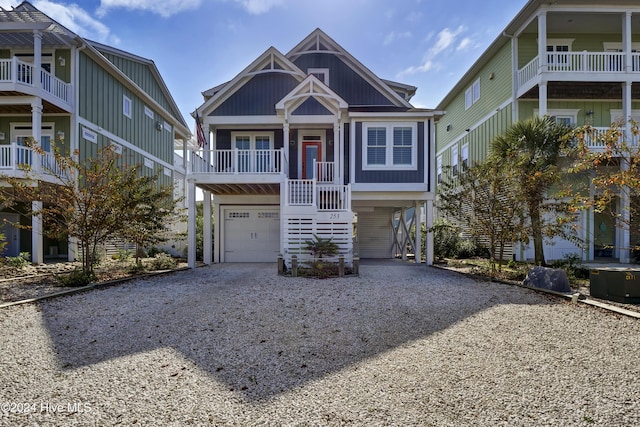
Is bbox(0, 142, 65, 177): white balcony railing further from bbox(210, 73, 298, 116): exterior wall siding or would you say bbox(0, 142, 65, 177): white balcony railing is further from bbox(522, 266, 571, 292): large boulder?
bbox(522, 266, 571, 292): large boulder

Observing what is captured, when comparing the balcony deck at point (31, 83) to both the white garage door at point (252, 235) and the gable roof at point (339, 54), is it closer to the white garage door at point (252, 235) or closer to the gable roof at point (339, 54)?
the white garage door at point (252, 235)

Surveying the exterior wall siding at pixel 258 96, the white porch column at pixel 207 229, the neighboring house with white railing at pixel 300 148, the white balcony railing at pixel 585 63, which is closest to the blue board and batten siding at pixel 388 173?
the neighboring house with white railing at pixel 300 148

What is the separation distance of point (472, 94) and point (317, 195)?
43.0 ft

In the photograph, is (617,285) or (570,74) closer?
(617,285)

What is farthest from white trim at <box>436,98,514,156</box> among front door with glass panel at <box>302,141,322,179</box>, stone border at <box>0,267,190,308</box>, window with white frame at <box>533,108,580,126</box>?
stone border at <box>0,267,190,308</box>

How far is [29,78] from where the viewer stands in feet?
41.8

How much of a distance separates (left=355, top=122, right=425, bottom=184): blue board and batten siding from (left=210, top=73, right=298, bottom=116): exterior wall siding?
10.9 ft

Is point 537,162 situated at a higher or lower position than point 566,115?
lower

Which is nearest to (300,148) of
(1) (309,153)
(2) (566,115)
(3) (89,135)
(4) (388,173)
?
(1) (309,153)

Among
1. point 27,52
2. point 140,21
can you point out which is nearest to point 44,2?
point 27,52

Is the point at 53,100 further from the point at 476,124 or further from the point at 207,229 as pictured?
the point at 476,124

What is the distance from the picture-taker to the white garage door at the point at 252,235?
573 inches

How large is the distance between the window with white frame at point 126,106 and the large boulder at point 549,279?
18.2 metres

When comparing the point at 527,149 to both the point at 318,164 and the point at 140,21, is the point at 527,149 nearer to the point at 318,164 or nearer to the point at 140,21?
the point at 318,164
